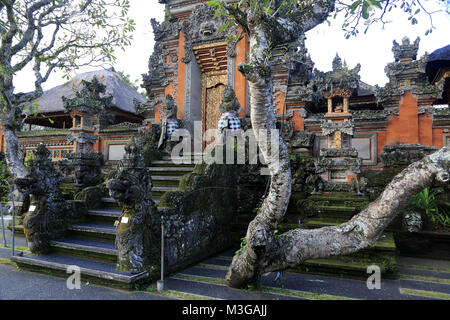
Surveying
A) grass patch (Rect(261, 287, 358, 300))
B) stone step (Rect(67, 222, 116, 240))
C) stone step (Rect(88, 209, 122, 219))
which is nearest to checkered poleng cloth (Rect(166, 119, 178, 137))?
stone step (Rect(88, 209, 122, 219))

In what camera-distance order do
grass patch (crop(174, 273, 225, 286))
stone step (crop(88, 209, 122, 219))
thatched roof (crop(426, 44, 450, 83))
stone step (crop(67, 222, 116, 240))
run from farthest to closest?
1. thatched roof (crop(426, 44, 450, 83))
2. stone step (crop(88, 209, 122, 219))
3. stone step (crop(67, 222, 116, 240))
4. grass patch (crop(174, 273, 225, 286))

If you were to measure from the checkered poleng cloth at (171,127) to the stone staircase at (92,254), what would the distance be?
2.52 meters

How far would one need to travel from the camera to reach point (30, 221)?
189 inches

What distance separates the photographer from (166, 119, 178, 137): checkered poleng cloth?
8156 millimetres

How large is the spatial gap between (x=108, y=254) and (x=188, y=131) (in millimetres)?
5071

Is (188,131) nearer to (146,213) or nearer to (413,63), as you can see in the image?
(146,213)

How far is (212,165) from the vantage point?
215 inches

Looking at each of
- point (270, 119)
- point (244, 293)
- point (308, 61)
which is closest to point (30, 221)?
point (244, 293)

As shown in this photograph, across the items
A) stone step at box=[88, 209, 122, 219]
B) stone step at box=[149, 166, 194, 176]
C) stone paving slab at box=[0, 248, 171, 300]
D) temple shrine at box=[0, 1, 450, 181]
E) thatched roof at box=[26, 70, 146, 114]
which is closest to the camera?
stone paving slab at box=[0, 248, 171, 300]

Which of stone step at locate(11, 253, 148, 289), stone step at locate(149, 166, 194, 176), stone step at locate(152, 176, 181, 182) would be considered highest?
stone step at locate(149, 166, 194, 176)

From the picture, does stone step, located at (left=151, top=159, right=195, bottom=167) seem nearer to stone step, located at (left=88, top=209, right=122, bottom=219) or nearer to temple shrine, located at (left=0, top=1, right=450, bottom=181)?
stone step, located at (left=88, top=209, right=122, bottom=219)

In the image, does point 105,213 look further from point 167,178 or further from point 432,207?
point 432,207

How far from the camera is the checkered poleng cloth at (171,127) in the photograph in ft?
26.8
